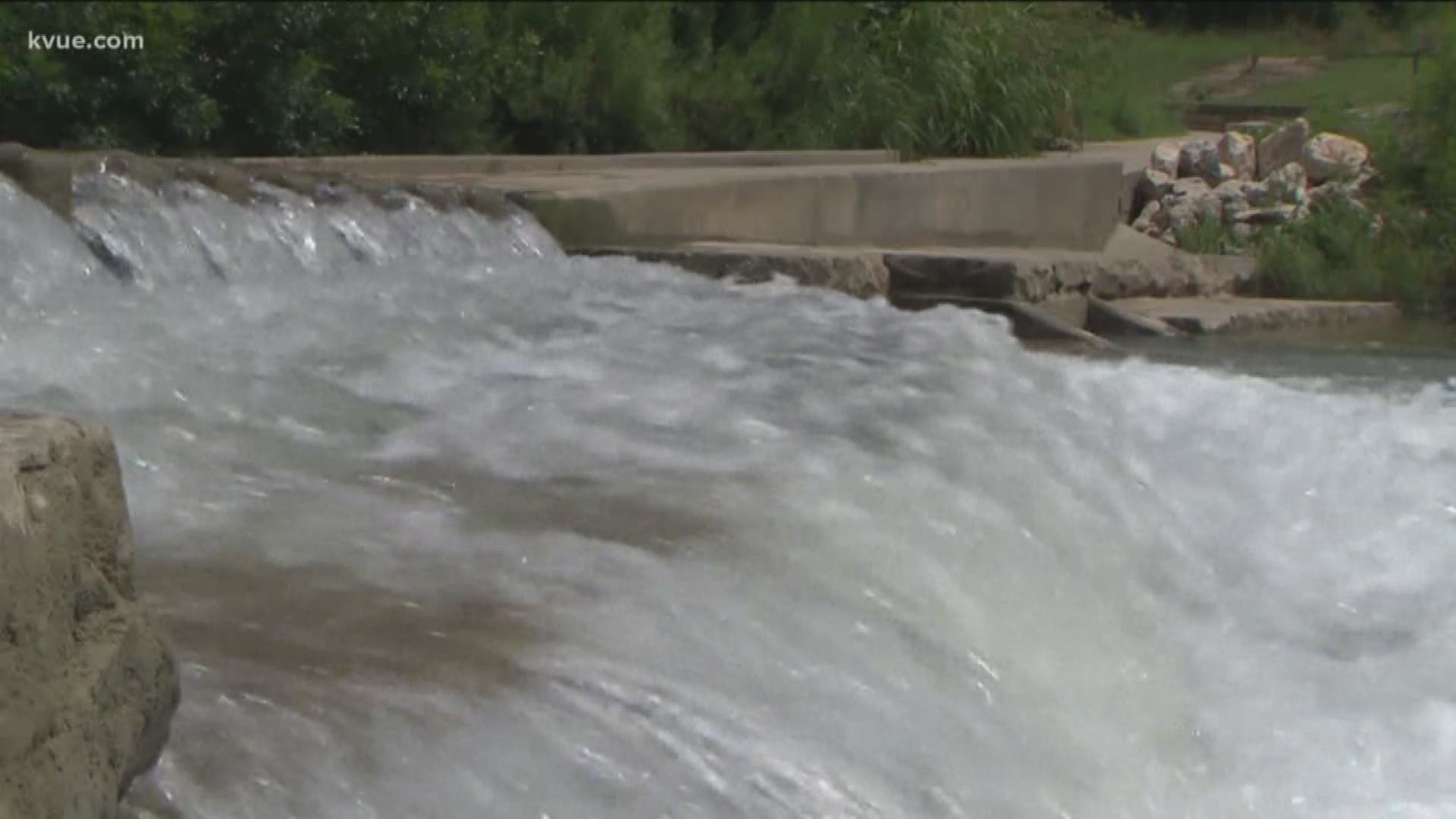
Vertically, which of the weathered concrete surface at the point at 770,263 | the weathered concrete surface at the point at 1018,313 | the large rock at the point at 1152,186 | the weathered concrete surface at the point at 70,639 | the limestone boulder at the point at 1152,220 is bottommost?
the limestone boulder at the point at 1152,220

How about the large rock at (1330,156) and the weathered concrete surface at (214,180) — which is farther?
the large rock at (1330,156)

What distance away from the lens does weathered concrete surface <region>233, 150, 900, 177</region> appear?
9.20m

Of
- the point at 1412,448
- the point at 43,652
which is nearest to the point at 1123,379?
the point at 1412,448

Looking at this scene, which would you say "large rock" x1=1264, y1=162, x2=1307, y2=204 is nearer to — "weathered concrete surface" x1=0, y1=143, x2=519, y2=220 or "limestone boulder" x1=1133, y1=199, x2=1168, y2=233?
"limestone boulder" x1=1133, y1=199, x2=1168, y2=233

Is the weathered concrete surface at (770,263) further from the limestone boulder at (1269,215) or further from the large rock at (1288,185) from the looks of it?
the large rock at (1288,185)

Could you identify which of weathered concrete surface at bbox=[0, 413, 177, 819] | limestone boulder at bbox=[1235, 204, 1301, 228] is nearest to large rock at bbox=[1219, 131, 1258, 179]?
limestone boulder at bbox=[1235, 204, 1301, 228]

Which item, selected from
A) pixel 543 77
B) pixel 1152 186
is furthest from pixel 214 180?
pixel 1152 186

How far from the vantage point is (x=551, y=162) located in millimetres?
10391

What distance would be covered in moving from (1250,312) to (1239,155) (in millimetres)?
5116

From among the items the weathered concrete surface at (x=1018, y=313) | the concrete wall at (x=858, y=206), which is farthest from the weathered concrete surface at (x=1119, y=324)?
the concrete wall at (x=858, y=206)

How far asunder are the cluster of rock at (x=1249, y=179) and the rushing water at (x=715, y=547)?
598 centimetres

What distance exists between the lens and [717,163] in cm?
1115

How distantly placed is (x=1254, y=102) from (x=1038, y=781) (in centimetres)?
2024

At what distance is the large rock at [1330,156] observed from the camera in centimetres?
1368
